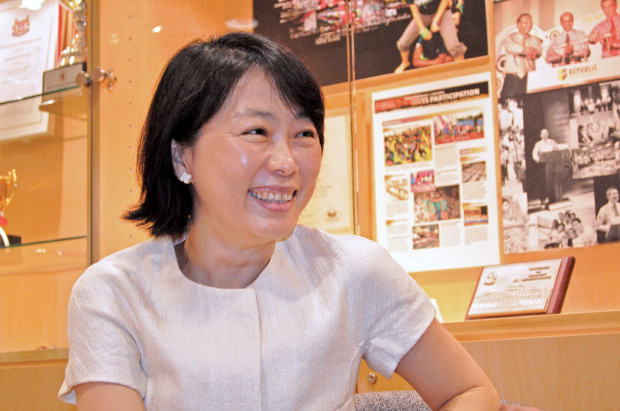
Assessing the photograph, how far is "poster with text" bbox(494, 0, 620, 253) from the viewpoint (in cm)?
199

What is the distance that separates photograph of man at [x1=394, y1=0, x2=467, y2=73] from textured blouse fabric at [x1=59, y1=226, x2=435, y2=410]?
3.40ft

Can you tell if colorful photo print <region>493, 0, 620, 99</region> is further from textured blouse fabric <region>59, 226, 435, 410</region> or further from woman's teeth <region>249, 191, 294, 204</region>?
woman's teeth <region>249, 191, 294, 204</region>

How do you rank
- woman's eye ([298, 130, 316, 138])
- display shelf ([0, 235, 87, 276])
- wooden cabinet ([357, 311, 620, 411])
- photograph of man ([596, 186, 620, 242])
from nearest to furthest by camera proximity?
woman's eye ([298, 130, 316, 138]) < wooden cabinet ([357, 311, 620, 411]) < photograph of man ([596, 186, 620, 242]) < display shelf ([0, 235, 87, 276])

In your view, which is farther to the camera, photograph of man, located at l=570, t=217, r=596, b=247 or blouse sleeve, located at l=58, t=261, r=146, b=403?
photograph of man, located at l=570, t=217, r=596, b=247

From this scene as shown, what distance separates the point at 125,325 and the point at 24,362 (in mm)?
1030

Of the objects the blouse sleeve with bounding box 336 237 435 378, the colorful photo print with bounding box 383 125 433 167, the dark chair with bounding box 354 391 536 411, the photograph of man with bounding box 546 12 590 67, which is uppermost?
the photograph of man with bounding box 546 12 590 67

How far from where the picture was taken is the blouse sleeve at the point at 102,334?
49.6 inches

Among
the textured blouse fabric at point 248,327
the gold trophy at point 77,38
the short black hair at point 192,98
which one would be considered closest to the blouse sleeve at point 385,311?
the textured blouse fabric at point 248,327

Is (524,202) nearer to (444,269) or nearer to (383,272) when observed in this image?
(444,269)

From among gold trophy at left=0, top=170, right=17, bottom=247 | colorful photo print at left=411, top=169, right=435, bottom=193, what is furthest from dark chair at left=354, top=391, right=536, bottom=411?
gold trophy at left=0, top=170, right=17, bottom=247

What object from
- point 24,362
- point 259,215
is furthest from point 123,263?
point 24,362

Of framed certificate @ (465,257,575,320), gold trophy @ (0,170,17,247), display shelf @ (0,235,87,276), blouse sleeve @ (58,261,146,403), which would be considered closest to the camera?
blouse sleeve @ (58,261,146,403)

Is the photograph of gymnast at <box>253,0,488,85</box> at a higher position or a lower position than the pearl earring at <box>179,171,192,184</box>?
higher

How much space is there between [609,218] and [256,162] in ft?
3.71
